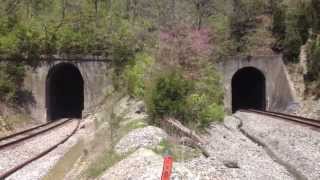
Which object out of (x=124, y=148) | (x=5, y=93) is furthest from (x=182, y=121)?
(x=5, y=93)

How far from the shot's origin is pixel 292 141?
17.2 metres

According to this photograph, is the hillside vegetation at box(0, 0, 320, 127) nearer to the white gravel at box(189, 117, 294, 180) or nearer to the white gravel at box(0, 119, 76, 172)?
the white gravel at box(189, 117, 294, 180)

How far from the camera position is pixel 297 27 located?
36625mm

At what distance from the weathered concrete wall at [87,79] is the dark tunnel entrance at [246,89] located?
43.6ft

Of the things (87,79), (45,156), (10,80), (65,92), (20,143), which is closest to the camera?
(45,156)

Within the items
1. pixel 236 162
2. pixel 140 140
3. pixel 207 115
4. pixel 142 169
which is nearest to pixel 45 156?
pixel 140 140

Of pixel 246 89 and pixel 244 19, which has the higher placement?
pixel 244 19

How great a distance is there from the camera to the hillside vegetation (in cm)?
1866

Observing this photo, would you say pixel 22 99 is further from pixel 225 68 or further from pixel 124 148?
pixel 124 148

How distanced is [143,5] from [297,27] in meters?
21.1

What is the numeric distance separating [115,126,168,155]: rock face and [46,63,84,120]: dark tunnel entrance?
20.3 m

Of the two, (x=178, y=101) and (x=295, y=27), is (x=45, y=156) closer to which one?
(x=178, y=101)

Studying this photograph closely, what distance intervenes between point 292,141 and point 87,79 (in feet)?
60.7

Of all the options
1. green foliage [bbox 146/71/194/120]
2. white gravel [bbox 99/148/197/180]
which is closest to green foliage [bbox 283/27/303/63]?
green foliage [bbox 146/71/194/120]
